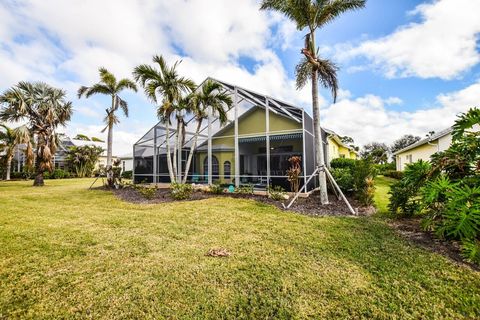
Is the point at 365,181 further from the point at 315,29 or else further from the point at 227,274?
the point at 227,274

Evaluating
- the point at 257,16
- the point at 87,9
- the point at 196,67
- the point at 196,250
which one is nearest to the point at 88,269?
the point at 196,250

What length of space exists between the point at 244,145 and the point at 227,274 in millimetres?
13879

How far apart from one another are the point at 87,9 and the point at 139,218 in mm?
9774

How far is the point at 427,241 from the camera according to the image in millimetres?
5230

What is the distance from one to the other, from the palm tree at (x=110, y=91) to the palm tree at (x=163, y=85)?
4983 mm

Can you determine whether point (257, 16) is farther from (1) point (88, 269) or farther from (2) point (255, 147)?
(1) point (88, 269)

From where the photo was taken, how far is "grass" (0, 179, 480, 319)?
2.85 m

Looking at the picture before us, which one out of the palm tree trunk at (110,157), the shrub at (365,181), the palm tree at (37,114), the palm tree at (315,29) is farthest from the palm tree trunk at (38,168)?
the shrub at (365,181)

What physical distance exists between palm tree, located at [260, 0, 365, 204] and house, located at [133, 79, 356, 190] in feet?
6.61

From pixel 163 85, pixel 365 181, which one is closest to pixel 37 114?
pixel 163 85

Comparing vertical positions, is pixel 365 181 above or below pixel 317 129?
below

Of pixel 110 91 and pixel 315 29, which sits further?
pixel 110 91

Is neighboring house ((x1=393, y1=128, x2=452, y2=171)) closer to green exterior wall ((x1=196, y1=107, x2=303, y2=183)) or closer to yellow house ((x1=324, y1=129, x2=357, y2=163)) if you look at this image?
yellow house ((x1=324, y1=129, x2=357, y2=163))

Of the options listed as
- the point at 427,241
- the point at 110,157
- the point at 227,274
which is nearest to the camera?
the point at 227,274
